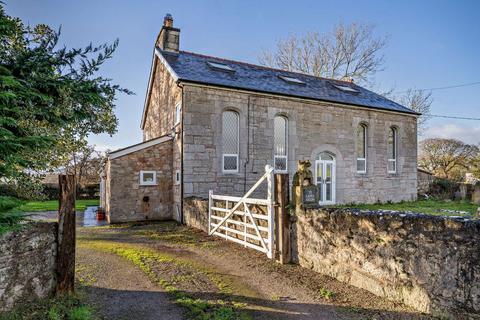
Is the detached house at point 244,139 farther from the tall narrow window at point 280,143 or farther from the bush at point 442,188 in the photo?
the bush at point 442,188

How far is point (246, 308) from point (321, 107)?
1168cm

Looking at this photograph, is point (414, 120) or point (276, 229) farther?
point (414, 120)

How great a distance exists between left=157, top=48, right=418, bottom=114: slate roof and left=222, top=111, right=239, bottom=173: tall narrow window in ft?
4.25

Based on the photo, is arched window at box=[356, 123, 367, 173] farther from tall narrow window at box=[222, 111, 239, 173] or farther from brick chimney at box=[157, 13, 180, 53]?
brick chimney at box=[157, 13, 180, 53]

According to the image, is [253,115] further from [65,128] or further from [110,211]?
[65,128]

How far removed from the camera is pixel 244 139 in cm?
1230

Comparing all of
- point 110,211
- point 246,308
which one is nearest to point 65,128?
point 246,308

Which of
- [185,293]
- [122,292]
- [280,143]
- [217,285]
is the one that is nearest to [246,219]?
[217,285]

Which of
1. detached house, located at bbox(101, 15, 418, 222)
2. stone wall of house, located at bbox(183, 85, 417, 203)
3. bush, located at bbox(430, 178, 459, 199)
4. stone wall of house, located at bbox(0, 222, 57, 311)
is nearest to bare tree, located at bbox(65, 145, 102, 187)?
detached house, located at bbox(101, 15, 418, 222)

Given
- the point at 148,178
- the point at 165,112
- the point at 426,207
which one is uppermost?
the point at 165,112

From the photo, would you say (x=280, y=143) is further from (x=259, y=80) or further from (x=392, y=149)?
(x=392, y=149)

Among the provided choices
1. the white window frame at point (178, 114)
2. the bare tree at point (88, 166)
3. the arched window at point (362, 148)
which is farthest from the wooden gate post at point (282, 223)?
the bare tree at point (88, 166)

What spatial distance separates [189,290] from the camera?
15.6 feet

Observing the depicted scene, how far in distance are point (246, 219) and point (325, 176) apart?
789cm
